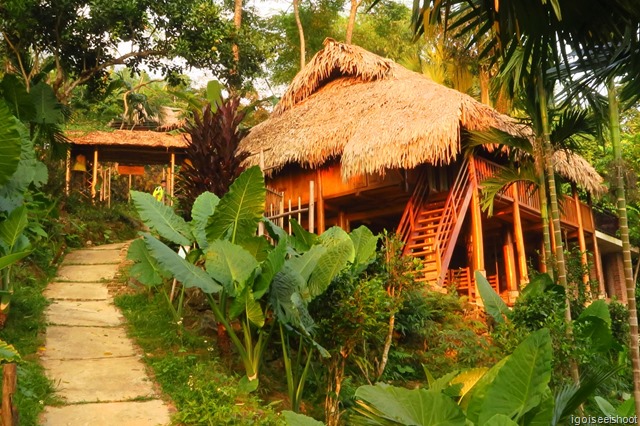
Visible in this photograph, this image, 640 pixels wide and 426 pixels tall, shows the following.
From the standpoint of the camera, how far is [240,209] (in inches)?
271

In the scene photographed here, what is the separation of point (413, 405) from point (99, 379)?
3053 millimetres

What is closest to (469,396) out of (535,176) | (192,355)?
(192,355)

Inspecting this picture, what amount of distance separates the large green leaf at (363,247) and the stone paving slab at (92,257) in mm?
5106

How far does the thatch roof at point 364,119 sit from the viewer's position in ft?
37.3

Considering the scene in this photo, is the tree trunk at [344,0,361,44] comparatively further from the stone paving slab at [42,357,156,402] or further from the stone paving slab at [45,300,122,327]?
the stone paving slab at [42,357,156,402]

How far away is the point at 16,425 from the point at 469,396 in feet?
11.4

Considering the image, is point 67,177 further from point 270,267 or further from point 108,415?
point 108,415

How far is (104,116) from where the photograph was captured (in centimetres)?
2388

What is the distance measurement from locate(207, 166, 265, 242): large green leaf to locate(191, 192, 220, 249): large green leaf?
0.48 ft

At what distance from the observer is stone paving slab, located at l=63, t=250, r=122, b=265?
11.6 meters

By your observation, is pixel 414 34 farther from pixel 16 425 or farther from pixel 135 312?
pixel 135 312

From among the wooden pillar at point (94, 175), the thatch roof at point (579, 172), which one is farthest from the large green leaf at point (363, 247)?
the wooden pillar at point (94, 175)

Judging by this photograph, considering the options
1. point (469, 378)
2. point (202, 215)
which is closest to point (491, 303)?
point (469, 378)

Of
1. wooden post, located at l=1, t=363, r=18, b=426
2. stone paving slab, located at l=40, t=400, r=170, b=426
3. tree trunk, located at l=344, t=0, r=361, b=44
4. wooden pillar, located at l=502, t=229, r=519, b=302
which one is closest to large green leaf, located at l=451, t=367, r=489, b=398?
stone paving slab, located at l=40, t=400, r=170, b=426
